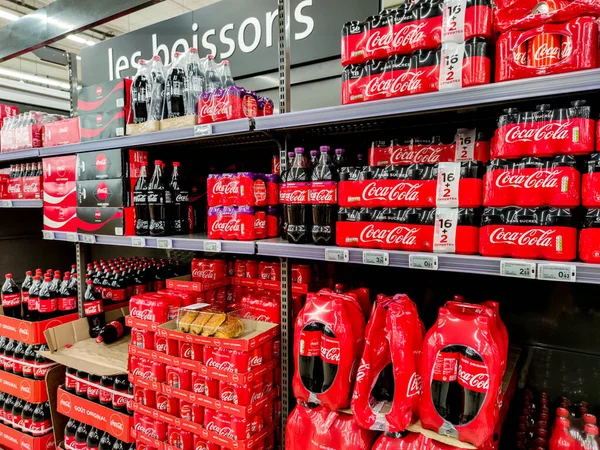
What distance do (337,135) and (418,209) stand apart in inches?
33.9

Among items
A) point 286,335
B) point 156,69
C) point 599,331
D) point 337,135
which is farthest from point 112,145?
point 599,331

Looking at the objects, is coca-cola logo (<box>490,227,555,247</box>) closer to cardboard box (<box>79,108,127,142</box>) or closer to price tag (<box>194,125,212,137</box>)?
price tag (<box>194,125,212,137</box>)

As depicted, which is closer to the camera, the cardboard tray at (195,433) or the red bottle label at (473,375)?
the red bottle label at (473,375)

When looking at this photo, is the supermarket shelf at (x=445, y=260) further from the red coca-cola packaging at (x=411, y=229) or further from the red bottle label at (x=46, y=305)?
the red bottle label at (x=46, y=305)

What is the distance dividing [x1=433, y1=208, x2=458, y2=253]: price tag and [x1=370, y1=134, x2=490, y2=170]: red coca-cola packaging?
340 mm

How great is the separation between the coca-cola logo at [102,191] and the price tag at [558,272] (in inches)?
84.8

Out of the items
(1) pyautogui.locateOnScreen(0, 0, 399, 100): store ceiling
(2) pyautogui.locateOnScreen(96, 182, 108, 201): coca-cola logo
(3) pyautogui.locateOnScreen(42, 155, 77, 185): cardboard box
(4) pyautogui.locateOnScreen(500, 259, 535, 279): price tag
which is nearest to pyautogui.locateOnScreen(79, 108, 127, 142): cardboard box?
(3) pyautogui.locateOnScreen(42, 155, 77, 185): cardboard box

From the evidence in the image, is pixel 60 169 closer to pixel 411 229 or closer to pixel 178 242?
pixel 178 242

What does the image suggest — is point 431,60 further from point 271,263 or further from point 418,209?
point 271,263

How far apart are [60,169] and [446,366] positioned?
2483 mm

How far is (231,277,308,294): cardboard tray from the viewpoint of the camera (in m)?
1.94

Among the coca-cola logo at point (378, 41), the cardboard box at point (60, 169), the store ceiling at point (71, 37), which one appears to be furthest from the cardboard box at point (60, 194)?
the store ceiling at point (71, 37)

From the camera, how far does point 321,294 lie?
66.2 inches

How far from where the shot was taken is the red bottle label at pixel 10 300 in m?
2.82
